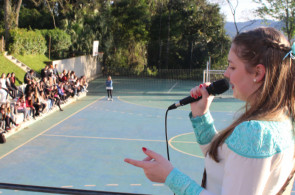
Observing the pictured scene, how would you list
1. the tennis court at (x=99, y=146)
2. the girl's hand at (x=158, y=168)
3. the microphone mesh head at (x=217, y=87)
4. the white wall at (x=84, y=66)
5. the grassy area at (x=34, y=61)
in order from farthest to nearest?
the white wall at (x=84, y=66) → the grassy area at (x=34, y=61) → the tennis court at (x=99, y=146) → the microphone mesh head at (x=217, y=87) → the girl's hand at (x=158, y=168)

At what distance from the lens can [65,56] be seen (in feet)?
80.5

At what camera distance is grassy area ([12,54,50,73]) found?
65.3 feet

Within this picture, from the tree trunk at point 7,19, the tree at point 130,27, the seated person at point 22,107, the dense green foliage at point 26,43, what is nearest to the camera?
the seated person at point 22,107

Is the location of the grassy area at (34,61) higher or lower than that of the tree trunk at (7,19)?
lower

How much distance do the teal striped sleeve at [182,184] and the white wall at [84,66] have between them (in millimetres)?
20760

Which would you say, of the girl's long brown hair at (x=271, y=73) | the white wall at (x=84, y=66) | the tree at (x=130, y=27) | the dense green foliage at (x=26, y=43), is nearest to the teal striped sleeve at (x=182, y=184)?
the girl's long brown hair at (x=271, y=73)

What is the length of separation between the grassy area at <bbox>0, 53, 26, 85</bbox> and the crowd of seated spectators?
73.0 inches

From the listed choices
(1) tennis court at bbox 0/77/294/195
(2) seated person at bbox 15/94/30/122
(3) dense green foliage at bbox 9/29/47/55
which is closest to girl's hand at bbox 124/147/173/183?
(1) tennis court at bbox 0/77/294/195

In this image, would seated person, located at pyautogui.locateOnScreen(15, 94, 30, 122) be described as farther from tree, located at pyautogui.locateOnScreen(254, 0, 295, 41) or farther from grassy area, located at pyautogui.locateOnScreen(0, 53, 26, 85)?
tree, located at pyautogui.locateOnScreen(254, 0, 295, 41)

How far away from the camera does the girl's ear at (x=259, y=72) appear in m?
1.16

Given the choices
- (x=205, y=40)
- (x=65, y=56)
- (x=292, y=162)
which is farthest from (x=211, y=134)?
(x=205, y=40)

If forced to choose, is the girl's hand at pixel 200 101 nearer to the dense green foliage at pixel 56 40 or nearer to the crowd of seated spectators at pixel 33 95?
the crowd of seated spectators at pixel 33 95

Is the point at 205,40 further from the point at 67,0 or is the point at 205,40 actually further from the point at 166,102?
the point at 166,102

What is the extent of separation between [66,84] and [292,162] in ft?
51.8
